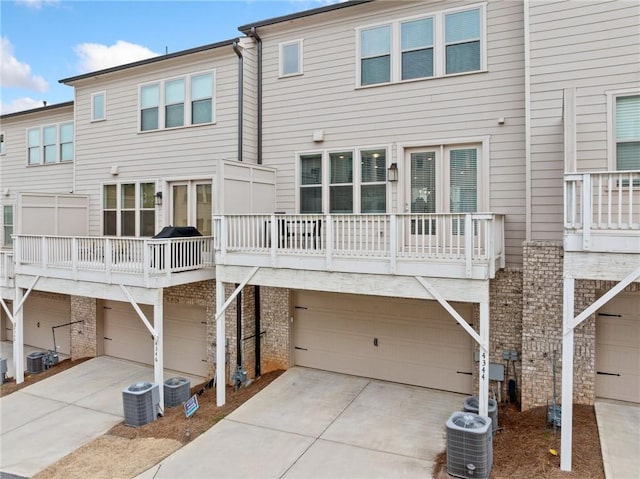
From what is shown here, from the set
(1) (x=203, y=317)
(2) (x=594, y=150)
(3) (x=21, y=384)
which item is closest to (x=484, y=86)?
(2) (x=594, y=150)

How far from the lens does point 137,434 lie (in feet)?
24.8

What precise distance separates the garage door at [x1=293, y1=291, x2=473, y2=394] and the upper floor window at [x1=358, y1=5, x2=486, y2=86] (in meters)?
4.77

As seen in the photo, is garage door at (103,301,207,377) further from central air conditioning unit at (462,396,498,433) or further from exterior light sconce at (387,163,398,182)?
central air conditioning unit at (462,396,498,433)

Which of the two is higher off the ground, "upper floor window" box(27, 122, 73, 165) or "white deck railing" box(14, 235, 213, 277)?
"upper floor window" box(27, 122, 73, 165)

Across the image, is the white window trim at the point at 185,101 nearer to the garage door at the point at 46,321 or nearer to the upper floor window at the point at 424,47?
the upper floor window at the point at 424,47

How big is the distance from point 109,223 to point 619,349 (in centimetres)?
1262

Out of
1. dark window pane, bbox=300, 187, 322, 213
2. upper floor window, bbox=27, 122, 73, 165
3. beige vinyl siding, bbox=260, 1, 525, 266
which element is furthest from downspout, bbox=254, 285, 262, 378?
upper floor window, bbox=27, 122, 73, 165

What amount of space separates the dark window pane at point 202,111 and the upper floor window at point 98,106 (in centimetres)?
321

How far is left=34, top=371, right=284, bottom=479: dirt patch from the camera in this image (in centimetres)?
636

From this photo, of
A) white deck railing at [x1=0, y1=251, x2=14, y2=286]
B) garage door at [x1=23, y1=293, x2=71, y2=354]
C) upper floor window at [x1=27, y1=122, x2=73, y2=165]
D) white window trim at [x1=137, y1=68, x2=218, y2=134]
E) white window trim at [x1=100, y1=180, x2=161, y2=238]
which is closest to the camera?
white window trim at [x1=137, y1=68, x2=218, y2=134]

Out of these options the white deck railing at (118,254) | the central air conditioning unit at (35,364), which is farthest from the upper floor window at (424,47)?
the central air conditioning unit at (35,364)

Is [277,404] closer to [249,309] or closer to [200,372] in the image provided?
[249,309]

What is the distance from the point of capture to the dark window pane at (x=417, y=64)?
848cm

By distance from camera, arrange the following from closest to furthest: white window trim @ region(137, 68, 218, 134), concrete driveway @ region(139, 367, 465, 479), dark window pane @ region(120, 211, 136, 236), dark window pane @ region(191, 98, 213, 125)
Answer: concrete driveway @ region(139, 367, 465, 479), white window trim @ region(137, 68, 218, 134), dark window pane @ region(191, 98, 213, 125), dark window pane @ region(120, 211, 136, 236)
